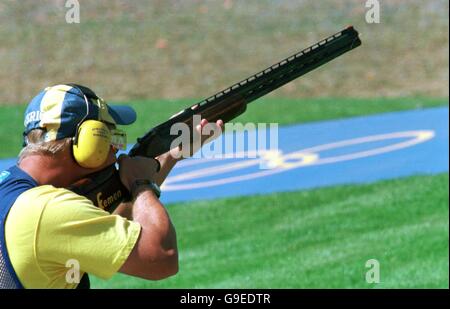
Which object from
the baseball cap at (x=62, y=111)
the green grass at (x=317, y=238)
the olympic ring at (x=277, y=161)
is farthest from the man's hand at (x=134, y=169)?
the olympic ring at (x=277, y=161)

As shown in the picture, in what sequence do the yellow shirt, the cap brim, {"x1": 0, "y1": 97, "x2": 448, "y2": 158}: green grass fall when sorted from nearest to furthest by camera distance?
the yellow shirt → the cap brim → {"x1": 0, "y1": 97, "x2": 448, "y2": 158}: green grass

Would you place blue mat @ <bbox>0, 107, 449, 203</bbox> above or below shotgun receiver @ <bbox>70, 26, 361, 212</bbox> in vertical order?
above

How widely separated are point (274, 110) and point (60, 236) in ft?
52.5

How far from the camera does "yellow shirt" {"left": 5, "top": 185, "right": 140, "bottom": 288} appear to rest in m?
3.13

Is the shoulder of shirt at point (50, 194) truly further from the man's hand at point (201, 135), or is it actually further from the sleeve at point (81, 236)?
the man's hand at point (201, 135)

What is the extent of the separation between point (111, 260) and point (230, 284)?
528cm

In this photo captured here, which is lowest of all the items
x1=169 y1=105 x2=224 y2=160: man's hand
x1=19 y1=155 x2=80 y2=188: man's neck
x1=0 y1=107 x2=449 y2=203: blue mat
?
x1=19 y1=155 x2=80 y2=188: man's neck

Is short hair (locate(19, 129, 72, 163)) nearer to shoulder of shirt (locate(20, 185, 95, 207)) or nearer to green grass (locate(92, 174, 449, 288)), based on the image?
shoulder of shirt (locate(20, 185, 95, 207))

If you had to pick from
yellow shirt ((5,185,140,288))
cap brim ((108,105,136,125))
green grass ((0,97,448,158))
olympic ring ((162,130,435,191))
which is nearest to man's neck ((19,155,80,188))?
yellow shirt ((5,185,140,288))

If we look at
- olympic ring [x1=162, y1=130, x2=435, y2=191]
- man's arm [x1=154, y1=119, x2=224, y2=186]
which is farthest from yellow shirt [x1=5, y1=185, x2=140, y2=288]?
olympic ring [x1=162, y1=130, x2=435, y2=191]

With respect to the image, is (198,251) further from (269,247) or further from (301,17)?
(301,17)

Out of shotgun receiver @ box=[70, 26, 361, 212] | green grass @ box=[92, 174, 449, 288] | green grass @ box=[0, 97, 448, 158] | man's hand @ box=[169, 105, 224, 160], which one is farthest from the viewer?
Answer: green grass @ box=[0, 97, 448, 158]

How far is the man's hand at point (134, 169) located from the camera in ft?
11.8

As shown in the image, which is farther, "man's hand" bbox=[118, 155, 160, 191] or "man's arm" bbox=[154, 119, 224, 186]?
"man's arm" bbox=[154, 119, 224, 186]
